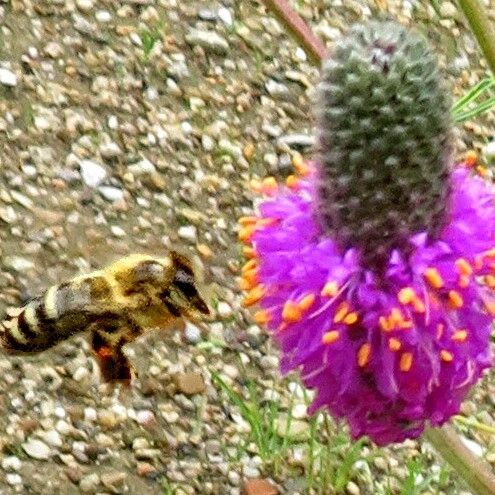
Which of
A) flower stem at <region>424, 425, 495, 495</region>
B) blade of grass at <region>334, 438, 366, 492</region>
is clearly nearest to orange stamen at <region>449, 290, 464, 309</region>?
flower stem at <region>424, 425, 495, 495</region>

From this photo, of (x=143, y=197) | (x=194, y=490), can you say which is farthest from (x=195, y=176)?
(x=194, y=490)

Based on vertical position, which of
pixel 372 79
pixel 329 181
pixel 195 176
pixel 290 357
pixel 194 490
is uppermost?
pixel 372 79

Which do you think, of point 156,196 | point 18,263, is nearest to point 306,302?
point 18,263

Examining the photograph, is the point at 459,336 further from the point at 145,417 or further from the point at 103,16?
the point at 103,16

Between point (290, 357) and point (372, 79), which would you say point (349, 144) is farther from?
point (290, 357)

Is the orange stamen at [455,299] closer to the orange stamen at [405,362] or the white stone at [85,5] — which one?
the orange stamen at [405,362]

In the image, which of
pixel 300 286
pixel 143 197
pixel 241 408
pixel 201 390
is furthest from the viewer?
pixel 143 197
